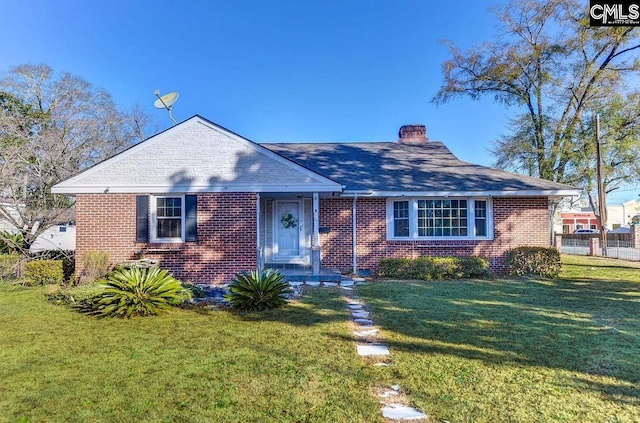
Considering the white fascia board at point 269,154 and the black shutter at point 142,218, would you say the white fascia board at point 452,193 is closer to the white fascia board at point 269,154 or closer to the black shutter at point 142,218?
the white fascia board at point 269,154

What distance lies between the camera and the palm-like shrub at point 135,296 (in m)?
6.55

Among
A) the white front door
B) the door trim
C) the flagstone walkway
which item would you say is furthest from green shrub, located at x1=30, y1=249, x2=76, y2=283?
the flagstone walkway

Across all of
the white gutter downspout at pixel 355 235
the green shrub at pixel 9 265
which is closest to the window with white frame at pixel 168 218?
the green shrub at pixel 9 265

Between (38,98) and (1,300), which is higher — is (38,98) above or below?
above

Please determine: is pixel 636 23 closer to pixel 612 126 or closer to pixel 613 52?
pixel 613 52

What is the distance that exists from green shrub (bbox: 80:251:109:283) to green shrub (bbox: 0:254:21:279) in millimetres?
3326

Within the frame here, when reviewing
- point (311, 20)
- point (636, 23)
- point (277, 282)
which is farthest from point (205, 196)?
point (636, 23)

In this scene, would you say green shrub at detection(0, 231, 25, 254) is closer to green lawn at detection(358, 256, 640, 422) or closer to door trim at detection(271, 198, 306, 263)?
door trim at detection(271, 198, 306, 263)

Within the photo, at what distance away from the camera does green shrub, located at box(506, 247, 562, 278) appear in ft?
35.4

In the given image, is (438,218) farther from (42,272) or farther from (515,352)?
(42,272)

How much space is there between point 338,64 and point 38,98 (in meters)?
19.7

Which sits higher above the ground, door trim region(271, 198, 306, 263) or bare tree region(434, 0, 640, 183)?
bare tree region(434, 0, 640, 183)

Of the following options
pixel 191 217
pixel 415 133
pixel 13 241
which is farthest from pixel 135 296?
pixel 415 133

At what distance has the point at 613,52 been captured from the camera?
18.1 metres
